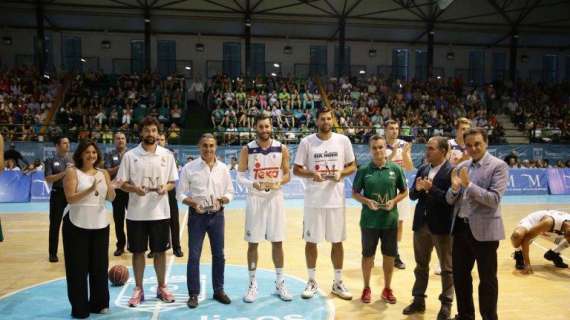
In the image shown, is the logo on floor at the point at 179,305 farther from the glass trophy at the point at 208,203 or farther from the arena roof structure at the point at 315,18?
the arena roof structure at the point at 315,18

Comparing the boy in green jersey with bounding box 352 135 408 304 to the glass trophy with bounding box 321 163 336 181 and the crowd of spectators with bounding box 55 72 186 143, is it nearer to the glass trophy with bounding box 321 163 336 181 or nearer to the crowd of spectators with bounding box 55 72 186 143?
the glass trophy with bounding box 321 163 336 181

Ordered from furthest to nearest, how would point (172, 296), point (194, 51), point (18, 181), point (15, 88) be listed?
point (194, 51), point (15, 88), point (18, 181), point (172, 296)

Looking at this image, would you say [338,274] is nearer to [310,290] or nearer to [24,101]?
[310,290]

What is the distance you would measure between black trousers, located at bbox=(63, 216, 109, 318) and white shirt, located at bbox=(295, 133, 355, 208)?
2487mm

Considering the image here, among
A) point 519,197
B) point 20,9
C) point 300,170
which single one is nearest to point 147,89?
point 20,9

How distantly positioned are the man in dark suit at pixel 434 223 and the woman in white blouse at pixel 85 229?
11.6ft

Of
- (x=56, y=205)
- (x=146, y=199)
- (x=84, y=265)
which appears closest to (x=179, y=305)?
(x=84, y=265)

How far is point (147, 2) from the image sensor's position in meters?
23.5

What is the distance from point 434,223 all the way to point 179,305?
3.14 metres

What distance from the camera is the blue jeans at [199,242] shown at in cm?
566

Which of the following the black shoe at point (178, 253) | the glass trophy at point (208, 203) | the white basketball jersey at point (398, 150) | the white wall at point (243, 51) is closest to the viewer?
the glass trophy at point (208, 203)

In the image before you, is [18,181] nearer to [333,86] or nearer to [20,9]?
[20,9]

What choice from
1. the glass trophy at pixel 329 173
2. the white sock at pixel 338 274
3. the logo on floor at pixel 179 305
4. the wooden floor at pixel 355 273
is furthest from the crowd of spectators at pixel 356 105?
the white sock at pixel 338 274

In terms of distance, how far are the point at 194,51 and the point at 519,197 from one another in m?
18.6
